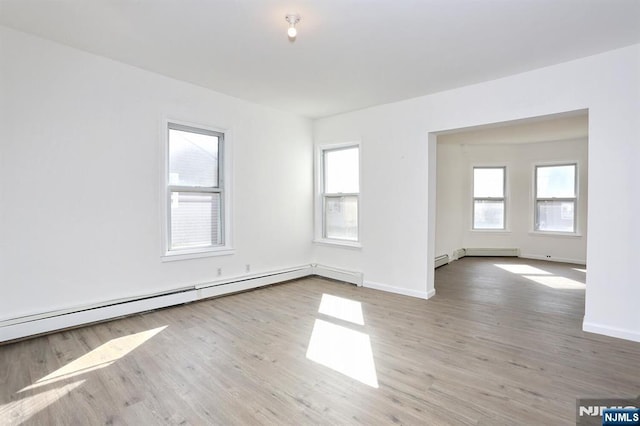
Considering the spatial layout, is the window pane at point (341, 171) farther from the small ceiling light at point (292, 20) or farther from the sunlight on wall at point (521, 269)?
the sunlight on wall at point (521, 269)

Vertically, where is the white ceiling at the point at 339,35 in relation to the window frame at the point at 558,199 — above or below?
above

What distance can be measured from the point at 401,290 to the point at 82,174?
4.13 m

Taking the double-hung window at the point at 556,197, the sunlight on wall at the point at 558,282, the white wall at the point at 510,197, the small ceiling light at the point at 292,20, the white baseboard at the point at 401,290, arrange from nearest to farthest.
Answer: the small ceiling light at the point at 292,20 < the white baseboard at the point at 401,290 < the sunlight on wall at the point at 558,282 < the white wall at the point at 510,197 < the double-hung window at the point at 556,197

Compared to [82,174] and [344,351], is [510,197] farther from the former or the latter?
[82,174]

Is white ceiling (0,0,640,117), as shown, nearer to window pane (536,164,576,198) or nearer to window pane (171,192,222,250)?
window pane (171,192,222,250)

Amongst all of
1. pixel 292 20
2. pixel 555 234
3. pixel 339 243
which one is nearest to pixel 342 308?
pixel 339 243

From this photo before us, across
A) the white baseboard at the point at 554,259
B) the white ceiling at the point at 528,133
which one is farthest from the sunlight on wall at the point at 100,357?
the white baseboard at the point at 554,259

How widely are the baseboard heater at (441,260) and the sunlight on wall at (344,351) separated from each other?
12.7ft

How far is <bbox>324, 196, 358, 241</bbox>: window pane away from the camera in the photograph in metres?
5.27

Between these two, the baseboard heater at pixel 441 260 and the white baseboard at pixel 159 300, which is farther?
the baseboard heater at pixel 441 260

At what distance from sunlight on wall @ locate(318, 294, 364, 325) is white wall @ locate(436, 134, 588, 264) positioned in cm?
337

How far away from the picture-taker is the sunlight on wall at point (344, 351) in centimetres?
240

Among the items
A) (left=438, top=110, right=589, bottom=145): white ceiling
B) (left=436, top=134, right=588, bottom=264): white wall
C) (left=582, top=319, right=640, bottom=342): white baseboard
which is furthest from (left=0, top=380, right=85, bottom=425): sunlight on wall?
(left=436, top=134, right=588, bottom=264): white wall

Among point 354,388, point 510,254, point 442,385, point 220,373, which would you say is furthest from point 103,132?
point 510,254
